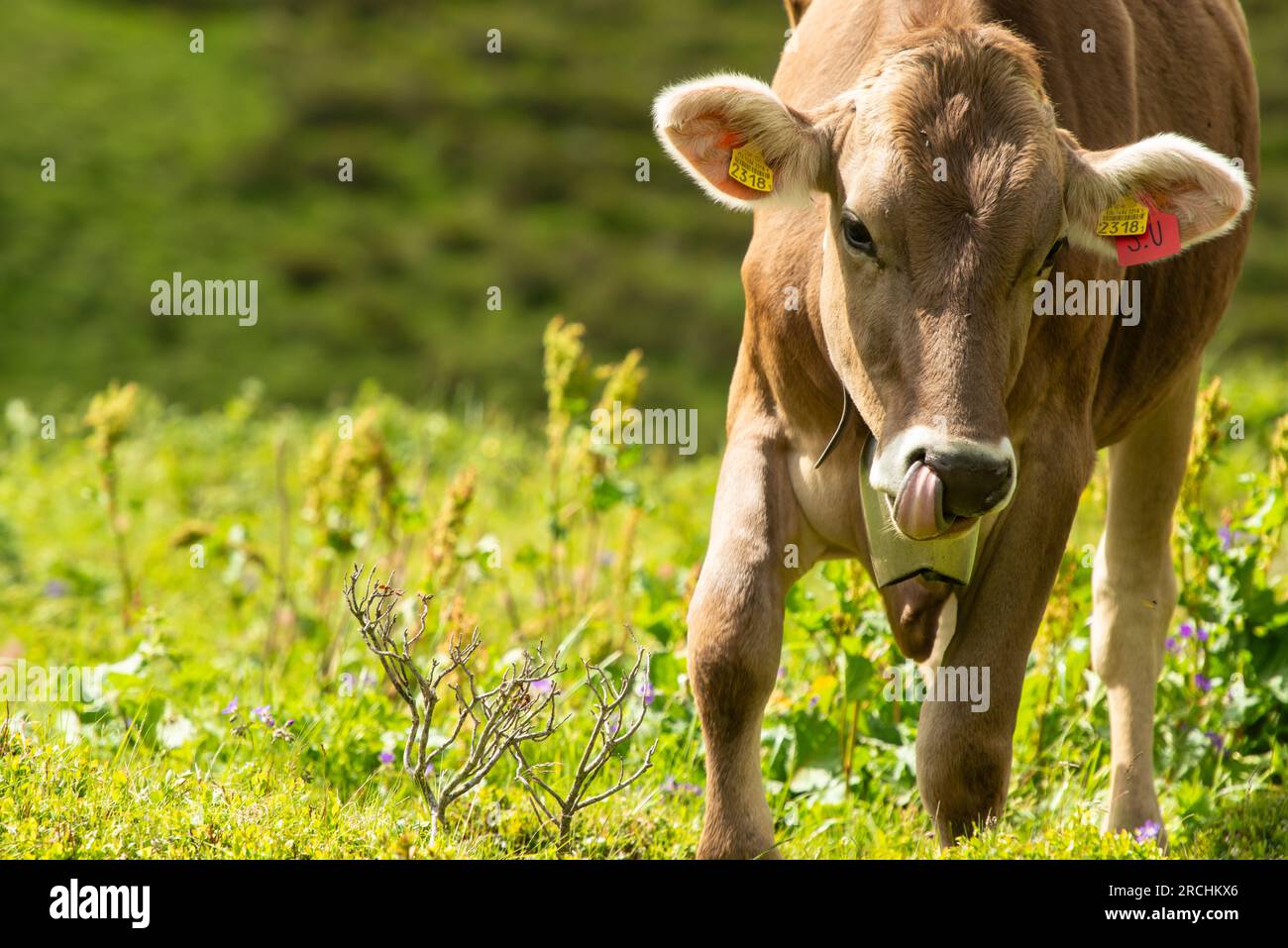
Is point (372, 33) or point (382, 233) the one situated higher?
point (372, 33)

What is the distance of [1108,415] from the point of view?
14.5 feet

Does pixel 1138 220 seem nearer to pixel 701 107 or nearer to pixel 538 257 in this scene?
pixel 701 107

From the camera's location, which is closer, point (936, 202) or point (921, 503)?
point (921, 503)

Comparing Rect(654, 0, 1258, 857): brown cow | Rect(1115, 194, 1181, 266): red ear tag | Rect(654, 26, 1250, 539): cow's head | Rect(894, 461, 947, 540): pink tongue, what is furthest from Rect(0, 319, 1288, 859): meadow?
Rect(1115, 194, 1181, 266): red ear tag

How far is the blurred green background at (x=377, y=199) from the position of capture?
1606 centimetres

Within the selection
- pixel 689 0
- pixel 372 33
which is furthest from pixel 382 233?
pixel 689 0

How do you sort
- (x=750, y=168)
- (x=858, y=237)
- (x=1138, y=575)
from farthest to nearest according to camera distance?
1. (x=1138, y=575)
2. (x=750, y=168)
3. (x=858, y=237)

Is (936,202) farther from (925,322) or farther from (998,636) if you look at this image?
(998,636)

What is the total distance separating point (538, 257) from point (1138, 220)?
49.3 ft

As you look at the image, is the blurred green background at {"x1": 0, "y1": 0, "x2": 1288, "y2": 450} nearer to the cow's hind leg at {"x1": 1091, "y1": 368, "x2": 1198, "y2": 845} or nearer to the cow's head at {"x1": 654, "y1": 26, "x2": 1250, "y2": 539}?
the cow's hind leg at {"x1": 1091, "y1": 368, "x2": 1198, "y2": 845}

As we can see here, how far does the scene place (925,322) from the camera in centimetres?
341

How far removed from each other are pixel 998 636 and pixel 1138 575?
133 cm

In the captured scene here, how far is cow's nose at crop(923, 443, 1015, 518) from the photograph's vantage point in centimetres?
324

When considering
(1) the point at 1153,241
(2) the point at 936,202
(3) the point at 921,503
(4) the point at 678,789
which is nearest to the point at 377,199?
(4) the point at 678,789
